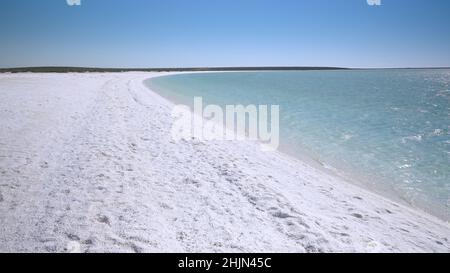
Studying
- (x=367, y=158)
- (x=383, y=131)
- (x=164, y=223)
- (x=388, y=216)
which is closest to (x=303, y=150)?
(x=367, y=158)

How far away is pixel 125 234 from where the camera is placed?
3695mm

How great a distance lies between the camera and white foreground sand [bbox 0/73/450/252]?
364 centimetres

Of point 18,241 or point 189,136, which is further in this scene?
point 189,136

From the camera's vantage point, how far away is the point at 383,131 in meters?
12.6

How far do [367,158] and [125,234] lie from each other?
7.74 m

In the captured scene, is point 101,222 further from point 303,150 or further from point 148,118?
point 148,118

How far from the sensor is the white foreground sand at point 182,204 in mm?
3639

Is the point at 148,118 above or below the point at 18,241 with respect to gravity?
above

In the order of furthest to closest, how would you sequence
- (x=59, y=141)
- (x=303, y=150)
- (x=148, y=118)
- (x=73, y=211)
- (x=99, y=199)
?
(x=148, y=118)
(x=303, y=150)
(x=59, y=141)
(x=99, y=199)
(x=73, y=211)

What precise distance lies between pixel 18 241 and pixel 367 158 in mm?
8925

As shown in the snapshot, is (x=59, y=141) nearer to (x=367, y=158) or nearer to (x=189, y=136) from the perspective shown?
(x=189, y=136)

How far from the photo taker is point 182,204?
4664 mm
